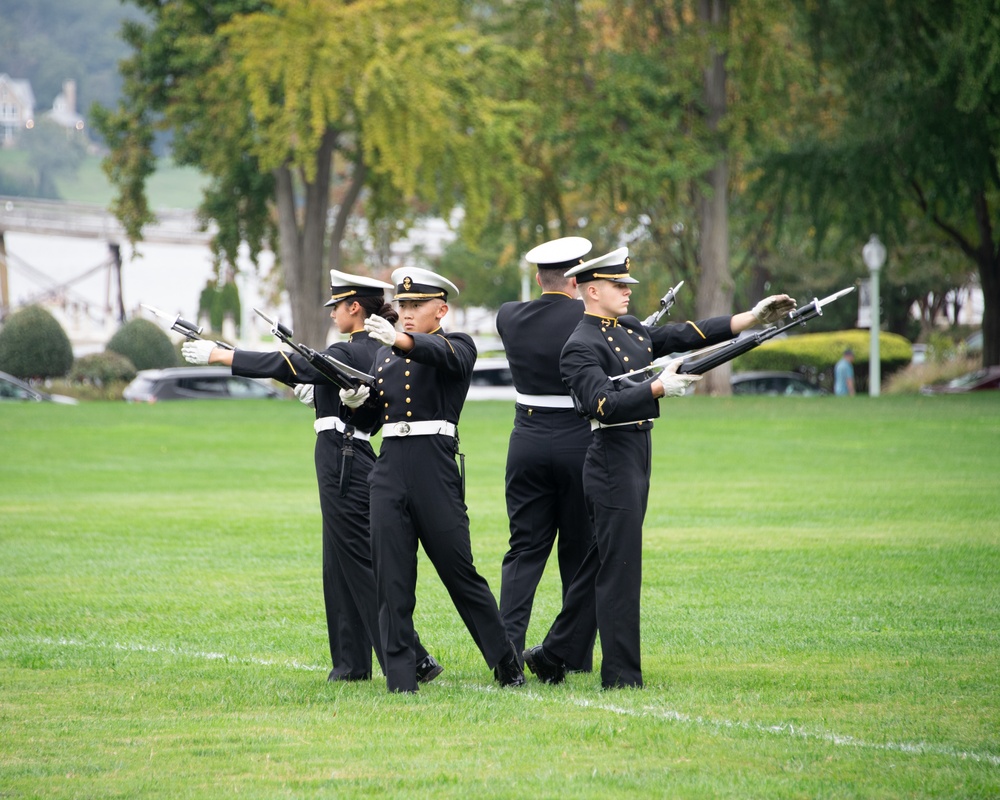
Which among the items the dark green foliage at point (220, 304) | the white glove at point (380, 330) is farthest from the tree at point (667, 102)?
the dark green foliage at point (220, 304)

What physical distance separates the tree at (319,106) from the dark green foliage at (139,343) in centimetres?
910

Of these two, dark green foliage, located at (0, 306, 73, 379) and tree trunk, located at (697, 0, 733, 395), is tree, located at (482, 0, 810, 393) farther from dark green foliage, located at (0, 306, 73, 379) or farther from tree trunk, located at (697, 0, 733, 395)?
dark green foliage, located at (0, 306, 73, 379)

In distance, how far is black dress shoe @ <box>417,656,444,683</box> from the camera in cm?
795

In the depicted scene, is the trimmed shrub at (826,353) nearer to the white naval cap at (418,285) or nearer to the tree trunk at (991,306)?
the tree trunk at (991,306)

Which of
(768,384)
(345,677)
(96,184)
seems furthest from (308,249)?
(96,184)

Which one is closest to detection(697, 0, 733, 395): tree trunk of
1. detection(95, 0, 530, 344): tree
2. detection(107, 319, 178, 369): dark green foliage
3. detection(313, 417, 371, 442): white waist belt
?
detection(95, 0, 530, 344): tree

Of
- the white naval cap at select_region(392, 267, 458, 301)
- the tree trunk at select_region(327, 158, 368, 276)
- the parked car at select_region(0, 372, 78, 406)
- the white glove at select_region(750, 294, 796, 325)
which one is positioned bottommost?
the parked car at select_region(0, 372, 78, 406)

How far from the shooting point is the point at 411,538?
7586 millimetres

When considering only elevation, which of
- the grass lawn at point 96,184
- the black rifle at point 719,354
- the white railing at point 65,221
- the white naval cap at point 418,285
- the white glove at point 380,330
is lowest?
the black rifle at point 719,354

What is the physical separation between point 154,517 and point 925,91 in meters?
20.3

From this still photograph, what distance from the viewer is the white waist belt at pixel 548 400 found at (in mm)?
8148

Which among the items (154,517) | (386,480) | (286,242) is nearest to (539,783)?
(386,480)

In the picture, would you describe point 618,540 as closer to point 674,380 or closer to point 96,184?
point 674,380

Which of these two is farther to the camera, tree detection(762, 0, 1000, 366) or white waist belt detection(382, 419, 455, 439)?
tree detection(762, 0, 1000, 366)
